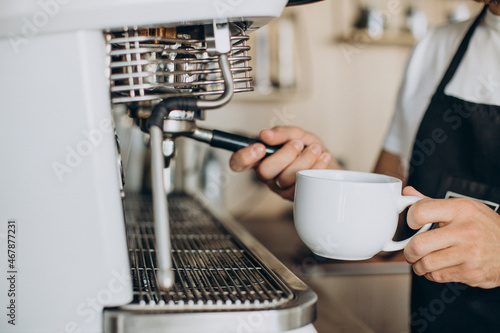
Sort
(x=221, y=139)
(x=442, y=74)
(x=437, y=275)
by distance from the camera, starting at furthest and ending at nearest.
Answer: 1. (x=442, y=74)
2. (x=221, y=139)
3. (x=437, y=275)

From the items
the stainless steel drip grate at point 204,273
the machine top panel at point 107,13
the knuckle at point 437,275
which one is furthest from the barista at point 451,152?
the machine top panel at point 107,13

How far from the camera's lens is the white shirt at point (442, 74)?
31.8 inches

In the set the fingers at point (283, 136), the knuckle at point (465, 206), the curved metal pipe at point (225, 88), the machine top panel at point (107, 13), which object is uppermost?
the machine top panel at point (107, 13)

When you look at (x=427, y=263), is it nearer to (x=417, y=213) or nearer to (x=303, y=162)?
(x=417, y=213)

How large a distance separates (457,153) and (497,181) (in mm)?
81

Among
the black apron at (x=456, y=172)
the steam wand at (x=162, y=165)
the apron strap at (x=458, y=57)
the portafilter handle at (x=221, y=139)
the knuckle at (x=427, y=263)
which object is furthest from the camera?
the apron strap at (x=458, y=57)

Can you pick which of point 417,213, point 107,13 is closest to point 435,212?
point 417,213

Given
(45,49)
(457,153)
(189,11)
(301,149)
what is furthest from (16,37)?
(457,153)

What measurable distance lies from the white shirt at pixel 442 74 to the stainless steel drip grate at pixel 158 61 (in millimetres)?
501

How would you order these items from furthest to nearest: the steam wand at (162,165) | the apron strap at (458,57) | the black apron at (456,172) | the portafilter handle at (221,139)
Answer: the apron strap at (458,57) < the black apron at (456,172) < the portafilter handle at (221,139) < the steam wand at (162,165)

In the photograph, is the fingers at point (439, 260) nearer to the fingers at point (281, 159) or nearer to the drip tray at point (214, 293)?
the drip tray at point (214, 293)

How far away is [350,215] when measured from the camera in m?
0.45

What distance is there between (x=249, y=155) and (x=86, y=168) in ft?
0.88

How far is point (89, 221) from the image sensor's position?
41 cm
